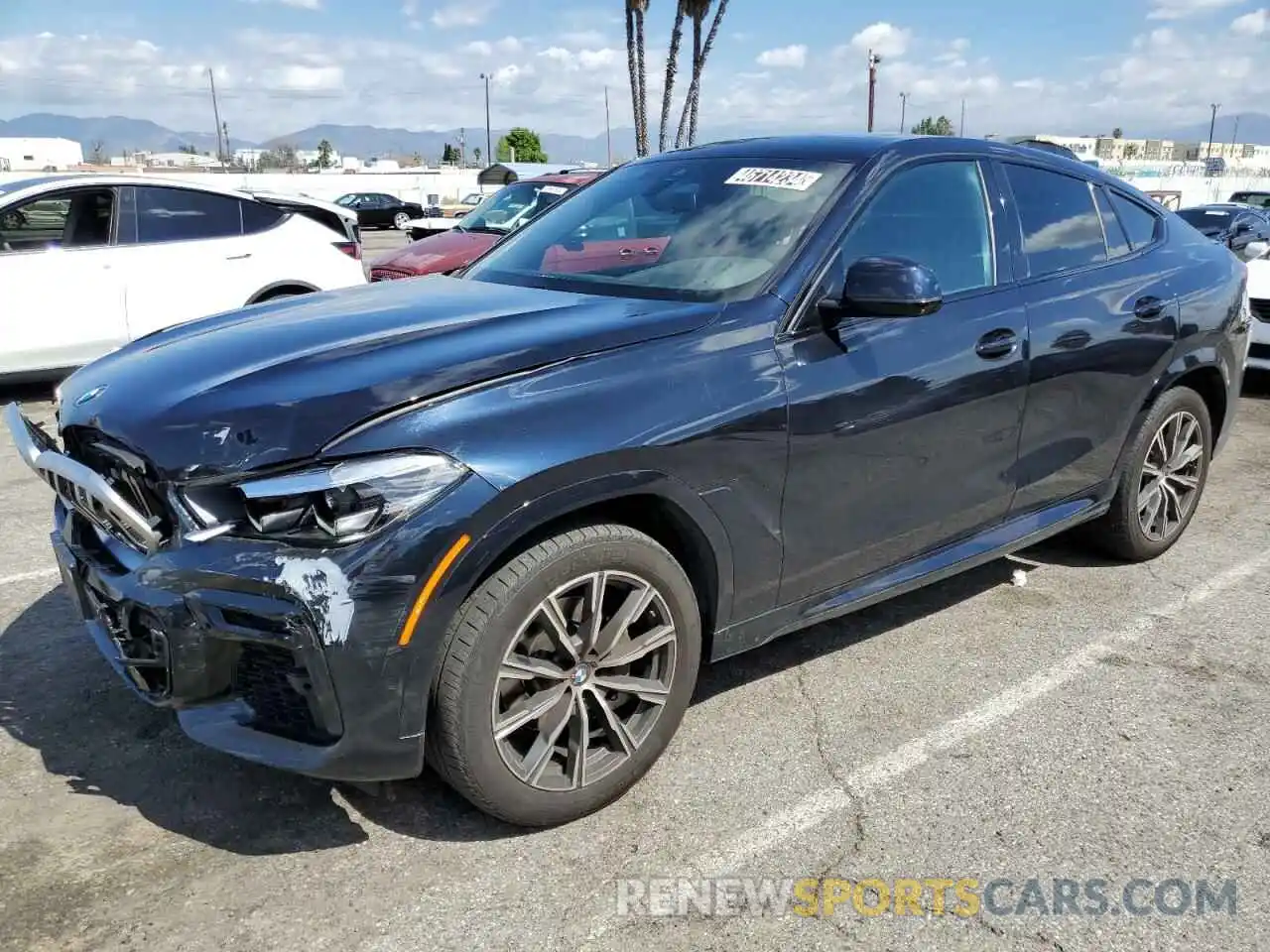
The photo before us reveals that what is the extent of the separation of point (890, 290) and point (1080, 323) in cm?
131

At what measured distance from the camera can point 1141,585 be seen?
4543 millimetres

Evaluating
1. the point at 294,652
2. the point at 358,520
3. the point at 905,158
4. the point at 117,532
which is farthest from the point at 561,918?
the point at 905,158

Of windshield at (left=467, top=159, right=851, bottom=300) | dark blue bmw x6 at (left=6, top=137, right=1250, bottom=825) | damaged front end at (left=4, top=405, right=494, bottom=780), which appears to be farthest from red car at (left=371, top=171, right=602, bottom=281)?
damaged front end at (left=4, top=405, right=494, bottom=780)

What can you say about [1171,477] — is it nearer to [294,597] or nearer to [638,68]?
[294,597]

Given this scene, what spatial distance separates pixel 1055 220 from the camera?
13.1ft

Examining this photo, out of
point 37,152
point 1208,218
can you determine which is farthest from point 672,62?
point 37,152

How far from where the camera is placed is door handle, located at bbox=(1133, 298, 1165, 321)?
13.6ft

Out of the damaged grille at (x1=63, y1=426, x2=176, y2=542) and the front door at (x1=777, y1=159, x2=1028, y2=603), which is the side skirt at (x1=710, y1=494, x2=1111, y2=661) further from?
the damaged grille at (x1=63, y1=426, x2=176, y2=542)

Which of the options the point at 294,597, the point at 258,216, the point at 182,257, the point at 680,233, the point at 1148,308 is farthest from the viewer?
the point at 258,216

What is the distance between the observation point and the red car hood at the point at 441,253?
34.0ft

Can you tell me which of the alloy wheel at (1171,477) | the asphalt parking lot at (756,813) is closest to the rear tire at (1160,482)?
the alloy wheel at (1171,477)

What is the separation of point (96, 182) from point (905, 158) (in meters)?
6.46

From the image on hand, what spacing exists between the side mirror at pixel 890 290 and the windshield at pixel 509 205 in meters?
8.73

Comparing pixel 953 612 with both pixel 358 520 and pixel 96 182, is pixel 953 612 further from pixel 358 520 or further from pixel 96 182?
pixel 96 182
